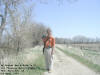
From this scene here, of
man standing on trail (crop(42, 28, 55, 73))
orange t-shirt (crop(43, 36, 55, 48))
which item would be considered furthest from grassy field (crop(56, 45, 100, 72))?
orange t-shirt (crop(43, 36, 55, 48))

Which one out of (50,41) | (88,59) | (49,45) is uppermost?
(50,41)

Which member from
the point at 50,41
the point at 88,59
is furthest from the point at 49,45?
the point at 88,59

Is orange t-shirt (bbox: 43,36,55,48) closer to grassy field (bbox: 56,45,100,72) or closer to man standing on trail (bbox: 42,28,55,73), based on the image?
man standing on trail (bbox: 42,28,55,73)

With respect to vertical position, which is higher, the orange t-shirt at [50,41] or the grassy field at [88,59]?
the orange t-shirt at [50,41]

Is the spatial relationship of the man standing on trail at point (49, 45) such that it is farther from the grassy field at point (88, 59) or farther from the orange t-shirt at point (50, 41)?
the grassy field at point (88, 59)

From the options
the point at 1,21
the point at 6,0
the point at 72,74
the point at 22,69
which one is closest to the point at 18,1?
the point at 6,0

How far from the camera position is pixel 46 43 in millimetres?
7668

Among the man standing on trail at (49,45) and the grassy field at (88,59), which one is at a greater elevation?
the man standing on trail at (49,45)

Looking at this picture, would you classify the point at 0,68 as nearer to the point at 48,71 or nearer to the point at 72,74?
the point at 48,71

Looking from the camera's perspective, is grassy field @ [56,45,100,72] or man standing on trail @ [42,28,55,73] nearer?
man standing on trail @ [42,28,55,73]

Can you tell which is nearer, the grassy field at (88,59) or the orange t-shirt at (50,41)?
the orange t-shirt at (50,41)

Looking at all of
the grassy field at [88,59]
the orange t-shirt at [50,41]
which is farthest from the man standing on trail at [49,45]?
the grassy field at [88,59]

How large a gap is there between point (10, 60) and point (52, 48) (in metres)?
2.98

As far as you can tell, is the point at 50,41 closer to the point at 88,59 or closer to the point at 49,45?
the point at 49,45
